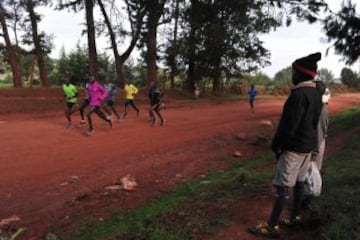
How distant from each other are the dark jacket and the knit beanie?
0.07 metres

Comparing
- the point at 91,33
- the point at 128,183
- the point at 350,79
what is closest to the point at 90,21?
the point at 91,33

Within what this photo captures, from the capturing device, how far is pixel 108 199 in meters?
7.16

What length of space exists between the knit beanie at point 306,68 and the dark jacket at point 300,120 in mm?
67

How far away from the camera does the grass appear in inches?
186

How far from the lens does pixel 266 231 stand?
470 centimetres

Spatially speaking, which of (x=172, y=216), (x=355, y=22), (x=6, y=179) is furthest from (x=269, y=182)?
(x=355, y=22)

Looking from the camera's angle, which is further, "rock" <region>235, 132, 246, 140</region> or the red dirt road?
"rock" <region>235, 132, 246, 140</region>

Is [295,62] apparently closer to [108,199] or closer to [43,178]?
[108,199]

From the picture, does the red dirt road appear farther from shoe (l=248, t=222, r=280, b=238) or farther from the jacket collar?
the jacket collar

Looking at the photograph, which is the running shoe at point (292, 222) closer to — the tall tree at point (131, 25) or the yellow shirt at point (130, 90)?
the yellow shirt at point (130, 90)

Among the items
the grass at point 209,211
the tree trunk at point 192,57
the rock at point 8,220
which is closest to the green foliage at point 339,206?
the grass at point 209,211

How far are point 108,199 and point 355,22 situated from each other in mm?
9813

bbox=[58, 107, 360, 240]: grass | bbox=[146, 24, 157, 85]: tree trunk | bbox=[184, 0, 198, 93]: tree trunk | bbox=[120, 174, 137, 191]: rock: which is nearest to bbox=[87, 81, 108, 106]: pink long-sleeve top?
bbox=[120, 174, 137, 191]: rock

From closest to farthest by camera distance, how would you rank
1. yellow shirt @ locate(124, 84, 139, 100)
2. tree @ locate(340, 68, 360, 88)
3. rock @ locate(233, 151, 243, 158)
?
rock @ locate(233, 151, 243, 158) → yellow shirt @ locate(124, 84, 139, 100) → tree @ locate(340, 68, 360, 88)
